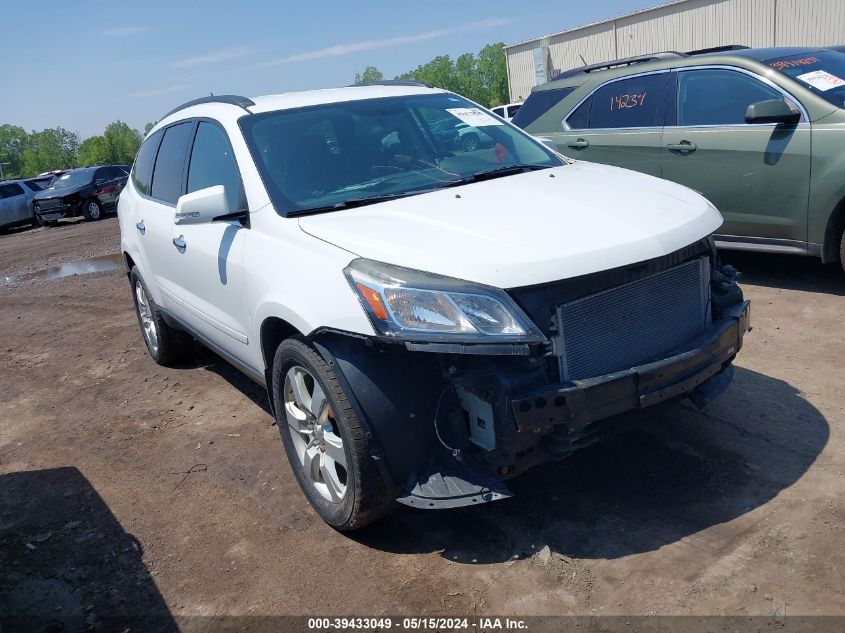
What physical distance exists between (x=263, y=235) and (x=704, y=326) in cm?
203

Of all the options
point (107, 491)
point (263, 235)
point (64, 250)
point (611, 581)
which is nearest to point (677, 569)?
point (611, 581)

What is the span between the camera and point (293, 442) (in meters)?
3.75

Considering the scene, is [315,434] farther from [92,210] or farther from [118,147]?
[118,147]

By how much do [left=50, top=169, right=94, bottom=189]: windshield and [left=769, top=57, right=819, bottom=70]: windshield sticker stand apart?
21.7 m

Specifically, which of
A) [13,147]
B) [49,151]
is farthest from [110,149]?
[13,147]

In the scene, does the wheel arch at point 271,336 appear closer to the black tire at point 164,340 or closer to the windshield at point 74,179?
the black tire at point 164,340

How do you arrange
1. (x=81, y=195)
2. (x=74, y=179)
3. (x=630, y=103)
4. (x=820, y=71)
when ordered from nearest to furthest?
(x=820, y=71), (x=630, y=103), (x=81, y=195), (x=74, y=179)

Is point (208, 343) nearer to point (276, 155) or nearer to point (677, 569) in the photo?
point (276, 155)

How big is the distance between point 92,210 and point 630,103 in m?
20.3

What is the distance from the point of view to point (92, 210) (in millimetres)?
23578

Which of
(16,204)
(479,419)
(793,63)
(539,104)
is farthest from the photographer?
(16,204)

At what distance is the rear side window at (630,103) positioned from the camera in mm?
6848

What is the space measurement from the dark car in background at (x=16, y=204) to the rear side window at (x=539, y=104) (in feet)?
67.3

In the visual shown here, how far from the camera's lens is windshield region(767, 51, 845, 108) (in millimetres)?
5789
